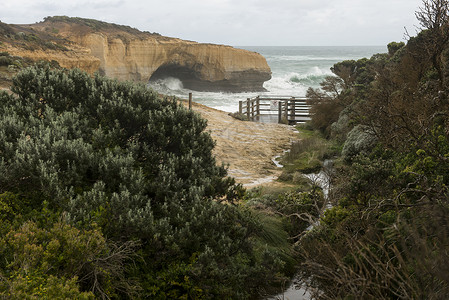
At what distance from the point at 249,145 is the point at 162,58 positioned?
27284 millimetres

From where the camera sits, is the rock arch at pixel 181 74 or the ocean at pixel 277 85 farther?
the rock arch at pixel 181 74

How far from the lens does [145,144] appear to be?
21.1ft

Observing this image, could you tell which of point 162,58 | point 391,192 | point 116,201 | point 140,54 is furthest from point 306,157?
point 162,58

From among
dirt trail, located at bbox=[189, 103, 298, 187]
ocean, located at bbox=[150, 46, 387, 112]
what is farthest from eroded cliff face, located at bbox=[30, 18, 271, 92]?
dirt trail, located at bbox=[189, 103, 298, 187]

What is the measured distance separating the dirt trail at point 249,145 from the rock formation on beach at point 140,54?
1137 centimetres

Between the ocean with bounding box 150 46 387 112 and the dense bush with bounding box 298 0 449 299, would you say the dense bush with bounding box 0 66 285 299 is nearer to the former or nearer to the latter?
the dense bush with bounding box 298 0 449 299

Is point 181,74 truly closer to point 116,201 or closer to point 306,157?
point 306,157

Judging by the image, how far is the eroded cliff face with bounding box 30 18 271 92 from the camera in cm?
3744

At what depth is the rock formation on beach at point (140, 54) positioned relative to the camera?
2903 cm

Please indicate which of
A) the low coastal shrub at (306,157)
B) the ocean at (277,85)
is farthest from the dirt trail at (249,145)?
the ocean at (277,85)

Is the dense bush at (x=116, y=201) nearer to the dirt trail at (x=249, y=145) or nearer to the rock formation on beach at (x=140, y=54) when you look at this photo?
the dirt trail at (x=249, y=145)

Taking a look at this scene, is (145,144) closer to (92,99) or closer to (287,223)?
(92,99)

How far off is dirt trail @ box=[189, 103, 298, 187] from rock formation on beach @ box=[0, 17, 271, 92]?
1137 centimetres

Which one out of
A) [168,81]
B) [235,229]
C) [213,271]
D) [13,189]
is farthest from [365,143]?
[168,81]
